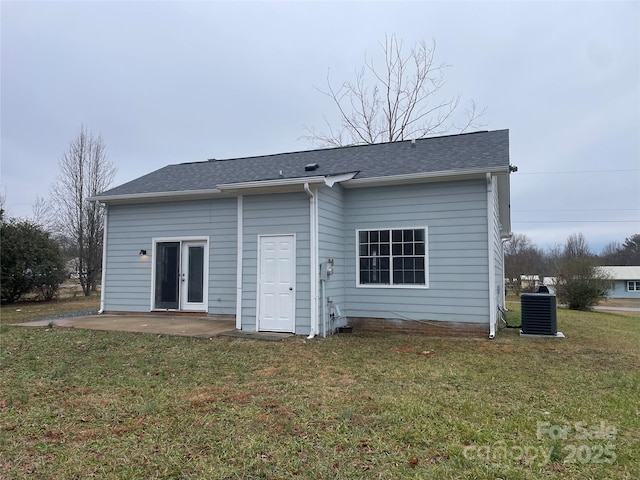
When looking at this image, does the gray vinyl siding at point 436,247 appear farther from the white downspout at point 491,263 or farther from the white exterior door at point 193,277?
the white exterior door at point 193,277

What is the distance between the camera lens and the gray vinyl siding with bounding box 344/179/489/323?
774cm

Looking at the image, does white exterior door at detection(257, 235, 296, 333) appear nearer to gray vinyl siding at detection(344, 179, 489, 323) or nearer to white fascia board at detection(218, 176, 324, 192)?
white fascia board at detection(218, 176, 324, 192)

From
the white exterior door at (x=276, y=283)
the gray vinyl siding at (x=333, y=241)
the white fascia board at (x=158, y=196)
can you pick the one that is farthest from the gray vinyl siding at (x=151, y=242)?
the gray vinyl siding at (x=333, y=241)

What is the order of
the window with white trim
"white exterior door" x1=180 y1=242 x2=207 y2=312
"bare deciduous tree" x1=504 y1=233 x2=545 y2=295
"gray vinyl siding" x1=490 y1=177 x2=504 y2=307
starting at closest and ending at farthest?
"gray vinyl siding" x1=490 y1=177 x2=504 y2=307, the window with white trim, "white exterior door" x1=180 y1=242 x2=207 y2=312, "bare deciduous tree" x1=504 y1=233 x2=545 y2=295

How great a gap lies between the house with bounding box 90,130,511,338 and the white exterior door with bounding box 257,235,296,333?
2cm

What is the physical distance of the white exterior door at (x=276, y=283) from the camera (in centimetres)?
761

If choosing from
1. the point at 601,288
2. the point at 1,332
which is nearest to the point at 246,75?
the point at 1,332

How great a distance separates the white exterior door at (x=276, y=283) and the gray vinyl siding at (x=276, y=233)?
98 mm

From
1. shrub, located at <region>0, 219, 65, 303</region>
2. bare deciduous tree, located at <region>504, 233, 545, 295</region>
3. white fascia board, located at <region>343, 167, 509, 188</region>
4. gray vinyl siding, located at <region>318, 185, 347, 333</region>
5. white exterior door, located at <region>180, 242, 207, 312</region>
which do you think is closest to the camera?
white fascia board, located at <region>343, 167, 509, 188</region>

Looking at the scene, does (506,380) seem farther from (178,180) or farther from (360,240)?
A: (178,180)

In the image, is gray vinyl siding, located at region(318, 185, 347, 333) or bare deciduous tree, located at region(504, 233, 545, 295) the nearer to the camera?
gray vinyl siding, located at region(318, 185, 347, 333)

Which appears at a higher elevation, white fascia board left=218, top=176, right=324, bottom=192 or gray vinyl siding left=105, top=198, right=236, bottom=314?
white fascia board left=218, top=176, right=324, bottom=192

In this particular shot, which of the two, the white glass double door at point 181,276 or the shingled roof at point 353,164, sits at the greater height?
the shingled roof at point 353,164

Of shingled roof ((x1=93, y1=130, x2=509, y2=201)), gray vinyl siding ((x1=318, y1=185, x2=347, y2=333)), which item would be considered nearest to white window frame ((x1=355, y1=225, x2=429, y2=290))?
gray vinyl siding ((x1=318, y1=185, x2=347, y2=333))
